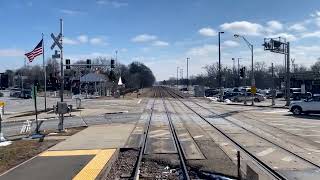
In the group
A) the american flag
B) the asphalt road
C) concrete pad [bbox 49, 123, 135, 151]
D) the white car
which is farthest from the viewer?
the white car

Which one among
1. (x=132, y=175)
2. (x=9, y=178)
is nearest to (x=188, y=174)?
(x=132, y=175)

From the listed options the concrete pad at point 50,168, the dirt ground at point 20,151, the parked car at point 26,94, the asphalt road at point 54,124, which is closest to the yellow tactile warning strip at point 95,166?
the concrete pad at point 50,168

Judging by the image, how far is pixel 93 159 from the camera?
50.8ft

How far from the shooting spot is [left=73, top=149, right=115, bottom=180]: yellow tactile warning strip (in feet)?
40.4

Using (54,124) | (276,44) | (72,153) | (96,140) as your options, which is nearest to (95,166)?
(72,153)

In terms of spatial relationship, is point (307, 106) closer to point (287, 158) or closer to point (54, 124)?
point (54, 124)

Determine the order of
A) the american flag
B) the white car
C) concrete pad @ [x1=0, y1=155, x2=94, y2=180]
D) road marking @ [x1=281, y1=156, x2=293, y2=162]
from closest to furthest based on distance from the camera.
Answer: concrete pad @ [x1=0, y1=155, x2=94, y2=180]
road marking @ [x1=281, y1=156, x2=293, y2=162]
the american flag
the white car

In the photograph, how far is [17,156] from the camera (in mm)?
17391

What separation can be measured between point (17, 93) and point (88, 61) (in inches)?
1919

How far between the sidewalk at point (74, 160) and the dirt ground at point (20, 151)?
1.63ft

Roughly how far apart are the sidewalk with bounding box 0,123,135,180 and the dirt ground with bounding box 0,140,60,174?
19.5 inches

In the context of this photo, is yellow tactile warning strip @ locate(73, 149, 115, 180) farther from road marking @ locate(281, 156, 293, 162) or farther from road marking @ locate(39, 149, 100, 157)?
road marking @ locate(281, 156, 293, 162)

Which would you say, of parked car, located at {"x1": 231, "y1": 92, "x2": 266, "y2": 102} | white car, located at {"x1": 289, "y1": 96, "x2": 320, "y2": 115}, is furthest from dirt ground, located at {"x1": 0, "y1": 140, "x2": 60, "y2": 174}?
parked car, located at {"x1": 231, "y1": 92, "x2": 266, "y2": 102}

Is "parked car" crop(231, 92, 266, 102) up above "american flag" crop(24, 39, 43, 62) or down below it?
below
